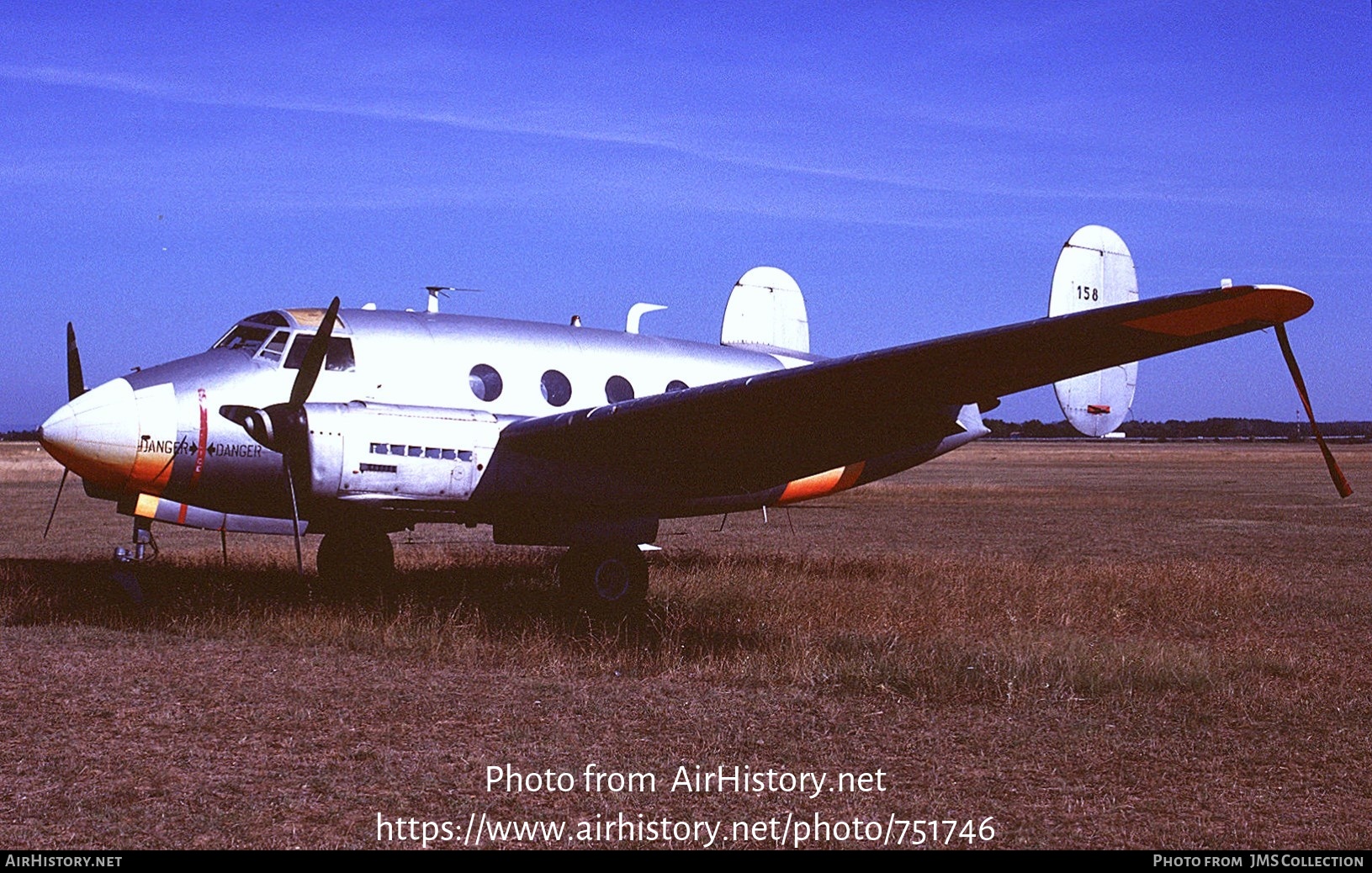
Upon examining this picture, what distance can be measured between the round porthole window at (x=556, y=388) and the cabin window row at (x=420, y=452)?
1861 mm

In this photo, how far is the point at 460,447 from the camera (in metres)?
11.9

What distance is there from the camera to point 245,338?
12953 millimetres

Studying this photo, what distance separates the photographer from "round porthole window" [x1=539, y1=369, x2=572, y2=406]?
13.6 metres

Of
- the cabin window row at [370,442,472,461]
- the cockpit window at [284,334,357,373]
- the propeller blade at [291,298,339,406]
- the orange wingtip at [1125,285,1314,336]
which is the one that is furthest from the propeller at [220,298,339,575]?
the orange wingtip at [1125,285,1314,336]

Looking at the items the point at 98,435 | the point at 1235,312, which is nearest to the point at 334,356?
the point at 98,435

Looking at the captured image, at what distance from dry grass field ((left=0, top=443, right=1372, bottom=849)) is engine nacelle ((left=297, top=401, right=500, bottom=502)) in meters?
1.36

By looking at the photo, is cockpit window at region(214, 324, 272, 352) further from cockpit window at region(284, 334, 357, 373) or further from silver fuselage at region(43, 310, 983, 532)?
cockpit window at region(284, 334, 357, 373)

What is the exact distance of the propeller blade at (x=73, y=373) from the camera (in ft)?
41.7

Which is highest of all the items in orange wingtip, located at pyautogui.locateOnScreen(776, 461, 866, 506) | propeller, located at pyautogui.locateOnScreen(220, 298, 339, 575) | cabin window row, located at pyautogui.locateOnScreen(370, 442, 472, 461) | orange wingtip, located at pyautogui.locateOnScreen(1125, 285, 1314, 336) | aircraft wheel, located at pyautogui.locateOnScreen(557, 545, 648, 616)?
orange wingtip, located at pyautogui.locateOnScreen(1125, 285, 1314, 336)

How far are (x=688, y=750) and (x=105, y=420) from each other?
696 centimetres

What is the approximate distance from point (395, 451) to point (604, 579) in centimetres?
270
